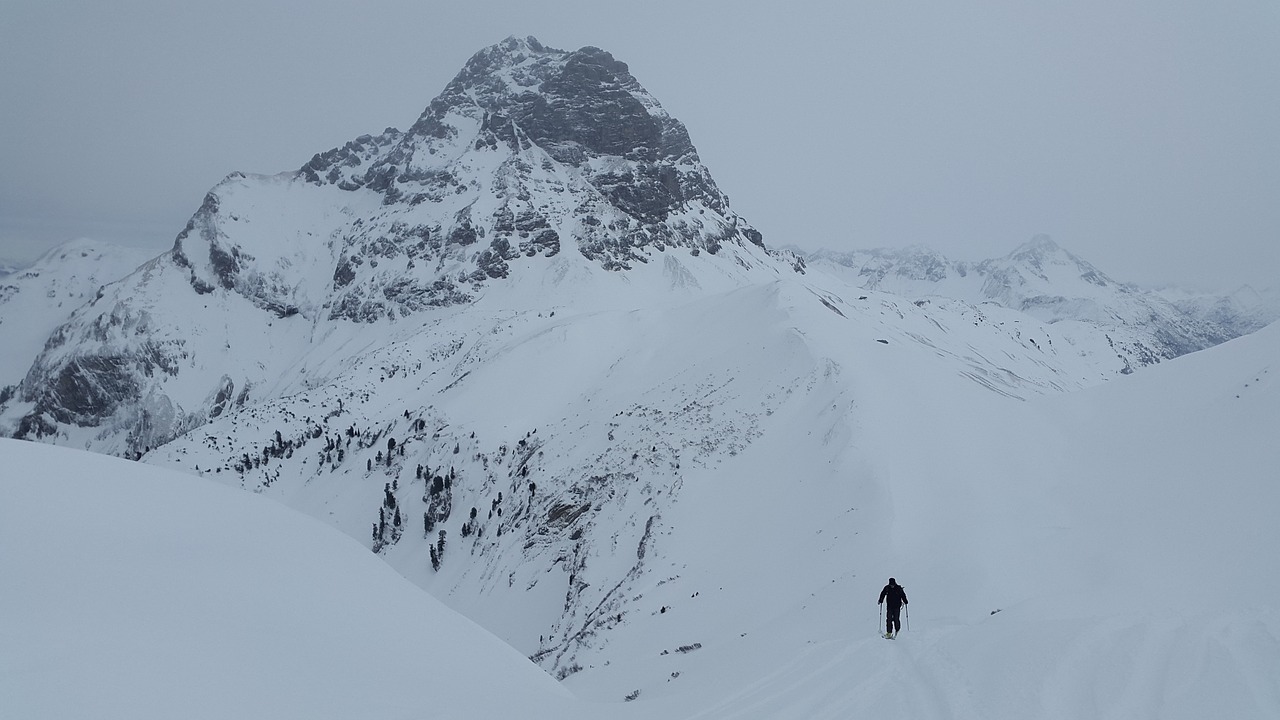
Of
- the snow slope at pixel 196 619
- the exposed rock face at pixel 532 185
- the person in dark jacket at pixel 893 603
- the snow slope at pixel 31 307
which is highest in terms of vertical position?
the exposed rock face at pixel 532 185

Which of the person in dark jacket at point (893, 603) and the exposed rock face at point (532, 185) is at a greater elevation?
the exposed rock face at point (532, 185)

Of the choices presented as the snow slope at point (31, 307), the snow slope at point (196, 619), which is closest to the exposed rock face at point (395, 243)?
the snow slope at point (31, 307)

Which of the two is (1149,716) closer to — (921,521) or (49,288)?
(921,521)

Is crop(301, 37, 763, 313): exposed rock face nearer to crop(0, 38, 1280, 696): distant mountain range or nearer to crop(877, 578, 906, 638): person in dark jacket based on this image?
crop(0, 38, 1280, 696): distant mountain range

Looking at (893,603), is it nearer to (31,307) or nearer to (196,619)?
(196,619)

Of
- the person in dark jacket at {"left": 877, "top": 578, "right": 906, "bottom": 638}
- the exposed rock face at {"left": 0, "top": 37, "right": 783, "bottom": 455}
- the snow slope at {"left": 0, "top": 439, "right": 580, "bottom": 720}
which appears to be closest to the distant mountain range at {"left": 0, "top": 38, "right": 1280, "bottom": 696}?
the exposed rock face at {"left": 0, "top": 37, "right": 783, "bottom": 455}

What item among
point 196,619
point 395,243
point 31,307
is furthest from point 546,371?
point 31,307

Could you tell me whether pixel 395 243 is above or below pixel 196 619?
above

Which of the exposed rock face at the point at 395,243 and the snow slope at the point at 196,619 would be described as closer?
the snow slope at the point at 196,619

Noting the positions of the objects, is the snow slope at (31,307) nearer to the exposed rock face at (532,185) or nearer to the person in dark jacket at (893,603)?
the exposed rock face at (532,185)

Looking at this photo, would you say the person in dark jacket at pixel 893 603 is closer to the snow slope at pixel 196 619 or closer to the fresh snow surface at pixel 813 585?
the fresh snow surface at pixel 813 585

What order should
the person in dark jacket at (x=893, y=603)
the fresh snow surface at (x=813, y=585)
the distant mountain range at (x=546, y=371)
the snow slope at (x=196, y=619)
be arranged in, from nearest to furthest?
1. the snow slope at (x=196, y=619)
2. the fresh snow surface at (x=813, y=585)
3. the person in dark jacket at (x=893, y=603)
4. the distant mountain range at (x=546, y=371)

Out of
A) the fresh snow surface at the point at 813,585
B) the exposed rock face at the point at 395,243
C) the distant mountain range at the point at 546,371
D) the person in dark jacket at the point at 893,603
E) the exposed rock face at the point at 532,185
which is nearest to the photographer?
the fresh snow surface at the point at 813,585

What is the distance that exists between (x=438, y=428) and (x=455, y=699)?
38271 mm
